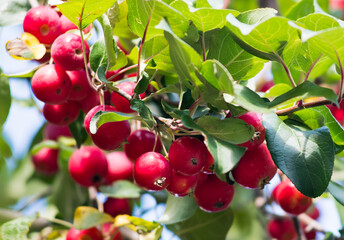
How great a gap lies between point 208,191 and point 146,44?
0.41 meters

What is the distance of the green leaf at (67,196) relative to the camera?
6.31 ft

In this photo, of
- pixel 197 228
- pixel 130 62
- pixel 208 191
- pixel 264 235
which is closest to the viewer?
pixel 208 191

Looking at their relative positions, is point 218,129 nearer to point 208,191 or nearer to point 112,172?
point 208,191

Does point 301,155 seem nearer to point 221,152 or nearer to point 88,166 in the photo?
point 221,152

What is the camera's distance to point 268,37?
3.17 ft

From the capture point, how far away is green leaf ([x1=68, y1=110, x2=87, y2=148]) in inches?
60.8

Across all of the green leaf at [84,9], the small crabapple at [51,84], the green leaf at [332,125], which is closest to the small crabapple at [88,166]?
the small crabapple at [51,84]

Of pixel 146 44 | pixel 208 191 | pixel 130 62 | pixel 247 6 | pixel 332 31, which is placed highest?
pixel 332 31

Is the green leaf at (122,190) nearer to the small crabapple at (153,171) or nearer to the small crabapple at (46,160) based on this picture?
the small crabapple at (46,160)

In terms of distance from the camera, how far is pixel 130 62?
1367 millimetres

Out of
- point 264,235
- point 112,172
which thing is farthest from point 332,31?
point 264,235

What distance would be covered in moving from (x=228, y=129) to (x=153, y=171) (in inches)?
7.8

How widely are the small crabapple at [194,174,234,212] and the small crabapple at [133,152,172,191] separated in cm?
16

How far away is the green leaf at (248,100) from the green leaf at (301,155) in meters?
0.08
